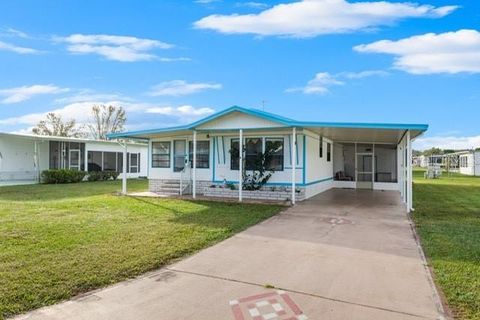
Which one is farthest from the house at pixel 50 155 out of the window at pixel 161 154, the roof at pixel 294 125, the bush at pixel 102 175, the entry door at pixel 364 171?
the entry door at pixel 364 171

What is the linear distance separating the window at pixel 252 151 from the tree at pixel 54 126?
34983 mm

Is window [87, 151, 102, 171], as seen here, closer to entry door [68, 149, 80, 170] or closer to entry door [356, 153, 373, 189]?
entry door [68, 149, 80, 170]

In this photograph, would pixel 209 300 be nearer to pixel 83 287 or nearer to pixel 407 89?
pixel 83 287

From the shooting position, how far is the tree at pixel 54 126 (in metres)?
42.8

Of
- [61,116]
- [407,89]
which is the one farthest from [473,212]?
[61,116]

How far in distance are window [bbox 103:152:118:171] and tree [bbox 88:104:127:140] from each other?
17624mm

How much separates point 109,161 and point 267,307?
83.5 ft

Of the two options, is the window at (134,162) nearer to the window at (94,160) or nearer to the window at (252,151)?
the window at (94,160)

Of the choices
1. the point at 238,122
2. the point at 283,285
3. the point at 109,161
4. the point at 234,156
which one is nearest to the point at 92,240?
the point at 283,285

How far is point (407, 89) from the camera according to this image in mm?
21344

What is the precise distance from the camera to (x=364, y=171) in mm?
19875

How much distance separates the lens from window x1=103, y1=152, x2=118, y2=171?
88.5 ft

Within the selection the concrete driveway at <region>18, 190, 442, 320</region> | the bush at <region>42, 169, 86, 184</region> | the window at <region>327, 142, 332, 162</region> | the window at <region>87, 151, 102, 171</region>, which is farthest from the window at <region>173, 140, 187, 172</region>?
the window at <region>87, 151, 102, 171</region>

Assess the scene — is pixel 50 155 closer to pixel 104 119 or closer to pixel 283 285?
pixel 104 119
